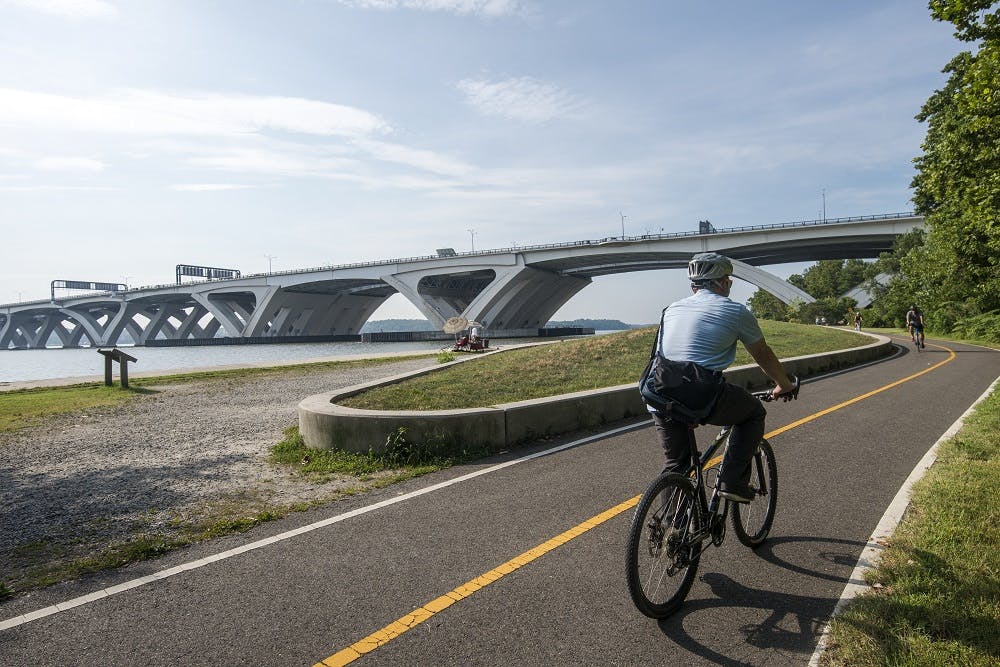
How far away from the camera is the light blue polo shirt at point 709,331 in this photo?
3436mm

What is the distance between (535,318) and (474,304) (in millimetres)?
20456

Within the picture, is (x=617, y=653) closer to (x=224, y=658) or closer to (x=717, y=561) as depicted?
(x=717, y=561)

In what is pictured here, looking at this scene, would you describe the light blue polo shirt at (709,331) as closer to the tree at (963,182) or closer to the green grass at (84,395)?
the green grass at (84,395)

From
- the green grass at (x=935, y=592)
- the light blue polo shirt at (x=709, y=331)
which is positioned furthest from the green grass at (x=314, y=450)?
the green grass at (x=935, y=592)

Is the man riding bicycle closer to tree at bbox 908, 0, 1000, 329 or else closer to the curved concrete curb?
the curved concrete curb

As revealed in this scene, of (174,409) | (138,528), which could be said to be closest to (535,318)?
(174,409)

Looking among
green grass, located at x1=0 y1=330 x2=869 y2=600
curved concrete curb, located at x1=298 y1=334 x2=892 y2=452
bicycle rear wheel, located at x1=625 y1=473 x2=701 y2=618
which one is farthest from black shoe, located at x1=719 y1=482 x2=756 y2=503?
curved concrete curb, located at x1=298 y1=334 x2=892 y2=452

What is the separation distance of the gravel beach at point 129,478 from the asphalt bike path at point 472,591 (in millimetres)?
794

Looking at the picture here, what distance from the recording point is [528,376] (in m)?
12.9

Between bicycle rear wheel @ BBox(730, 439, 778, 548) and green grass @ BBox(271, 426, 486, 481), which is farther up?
bicycle rear wheel @ BBox(730, 439, 778, 548)

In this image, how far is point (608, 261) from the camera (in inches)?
3337

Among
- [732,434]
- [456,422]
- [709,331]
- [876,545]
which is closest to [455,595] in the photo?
[732,434]

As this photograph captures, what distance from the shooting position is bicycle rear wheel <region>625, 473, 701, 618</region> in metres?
3.15

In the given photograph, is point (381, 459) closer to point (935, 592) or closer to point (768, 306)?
point (935, 592)
